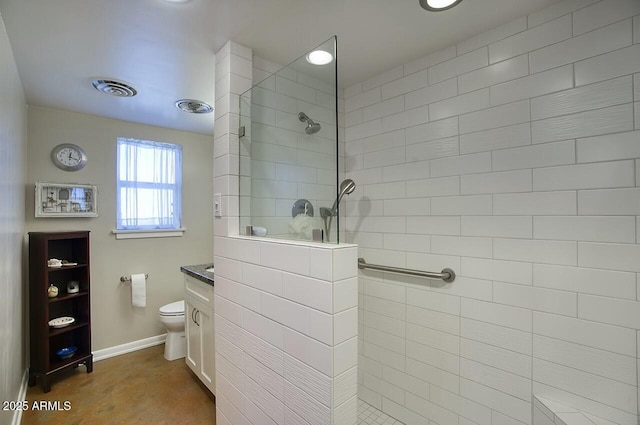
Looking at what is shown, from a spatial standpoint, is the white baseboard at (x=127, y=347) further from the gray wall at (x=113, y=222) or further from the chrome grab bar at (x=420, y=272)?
the chrome grab bar at (x=420, y=272)

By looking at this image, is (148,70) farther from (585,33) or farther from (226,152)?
(585,33)

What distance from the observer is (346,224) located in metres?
2.11

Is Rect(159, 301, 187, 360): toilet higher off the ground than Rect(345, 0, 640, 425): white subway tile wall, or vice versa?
Rect(345, 0, 640, 425): white subway tile wall

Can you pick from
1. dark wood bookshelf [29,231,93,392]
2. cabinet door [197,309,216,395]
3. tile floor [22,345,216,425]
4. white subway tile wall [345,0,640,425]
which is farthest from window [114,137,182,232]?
white subway tile wall [345,0,640,425]

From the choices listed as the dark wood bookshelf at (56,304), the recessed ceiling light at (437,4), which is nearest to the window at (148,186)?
the dark wood bookshelf at (56,304)

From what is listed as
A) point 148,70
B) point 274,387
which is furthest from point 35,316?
point 274,387

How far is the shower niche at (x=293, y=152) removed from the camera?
4.00 feet

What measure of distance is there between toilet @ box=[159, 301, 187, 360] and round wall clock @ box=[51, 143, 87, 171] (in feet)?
4.84

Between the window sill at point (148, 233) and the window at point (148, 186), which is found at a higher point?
the window at point (148, 186)

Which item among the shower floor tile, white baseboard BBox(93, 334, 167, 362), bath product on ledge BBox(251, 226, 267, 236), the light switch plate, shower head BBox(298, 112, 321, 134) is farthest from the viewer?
white baseboard BBox(93, 334, 167, 362)

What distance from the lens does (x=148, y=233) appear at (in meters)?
2.89

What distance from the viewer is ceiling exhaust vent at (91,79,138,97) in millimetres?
1946

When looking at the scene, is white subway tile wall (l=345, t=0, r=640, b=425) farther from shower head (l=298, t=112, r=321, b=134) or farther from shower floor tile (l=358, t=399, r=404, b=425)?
shower head (l=298, t=112, r=321, b=134)

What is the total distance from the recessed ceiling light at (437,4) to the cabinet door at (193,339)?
2278mm
